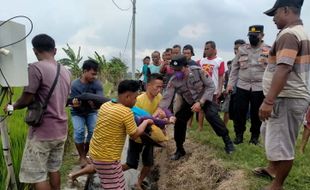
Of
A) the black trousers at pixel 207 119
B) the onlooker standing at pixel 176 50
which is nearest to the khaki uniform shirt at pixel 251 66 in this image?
the black trousers at pixel 207 119

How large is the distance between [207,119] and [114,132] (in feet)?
6.11

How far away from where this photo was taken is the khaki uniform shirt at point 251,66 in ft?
17.4

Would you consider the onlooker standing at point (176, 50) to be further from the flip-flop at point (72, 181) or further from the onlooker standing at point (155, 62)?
the flip-flop at point (72, 181)

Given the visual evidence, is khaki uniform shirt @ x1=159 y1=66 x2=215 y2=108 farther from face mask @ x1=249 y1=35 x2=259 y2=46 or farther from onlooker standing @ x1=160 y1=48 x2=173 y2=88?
onlooker standing @ x1=160 y1=48 x2=173 y2=88

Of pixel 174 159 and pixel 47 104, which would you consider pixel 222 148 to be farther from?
pixel 47 104

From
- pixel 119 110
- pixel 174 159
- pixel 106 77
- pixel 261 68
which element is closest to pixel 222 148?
pixel 174 159

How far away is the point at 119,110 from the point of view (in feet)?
11.5

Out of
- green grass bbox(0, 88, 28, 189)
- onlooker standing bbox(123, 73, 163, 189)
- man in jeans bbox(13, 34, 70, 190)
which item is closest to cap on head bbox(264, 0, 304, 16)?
onlooker standing bbox(123, 73, 163, 189)

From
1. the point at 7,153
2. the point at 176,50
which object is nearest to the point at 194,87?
the point at 7,153

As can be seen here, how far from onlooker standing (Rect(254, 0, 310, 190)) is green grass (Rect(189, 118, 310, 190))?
2.06 ft

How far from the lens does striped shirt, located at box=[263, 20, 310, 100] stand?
314 centimetres

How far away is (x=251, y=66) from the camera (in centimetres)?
537

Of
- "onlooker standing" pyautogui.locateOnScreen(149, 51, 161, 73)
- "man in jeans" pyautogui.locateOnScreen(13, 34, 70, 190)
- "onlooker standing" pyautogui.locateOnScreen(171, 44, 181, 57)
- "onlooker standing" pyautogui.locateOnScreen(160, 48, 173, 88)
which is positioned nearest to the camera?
"man in jeans" pyautogui.locateOnScreen(13, 34, 70, 190)

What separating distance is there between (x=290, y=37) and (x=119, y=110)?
1.61 metres
